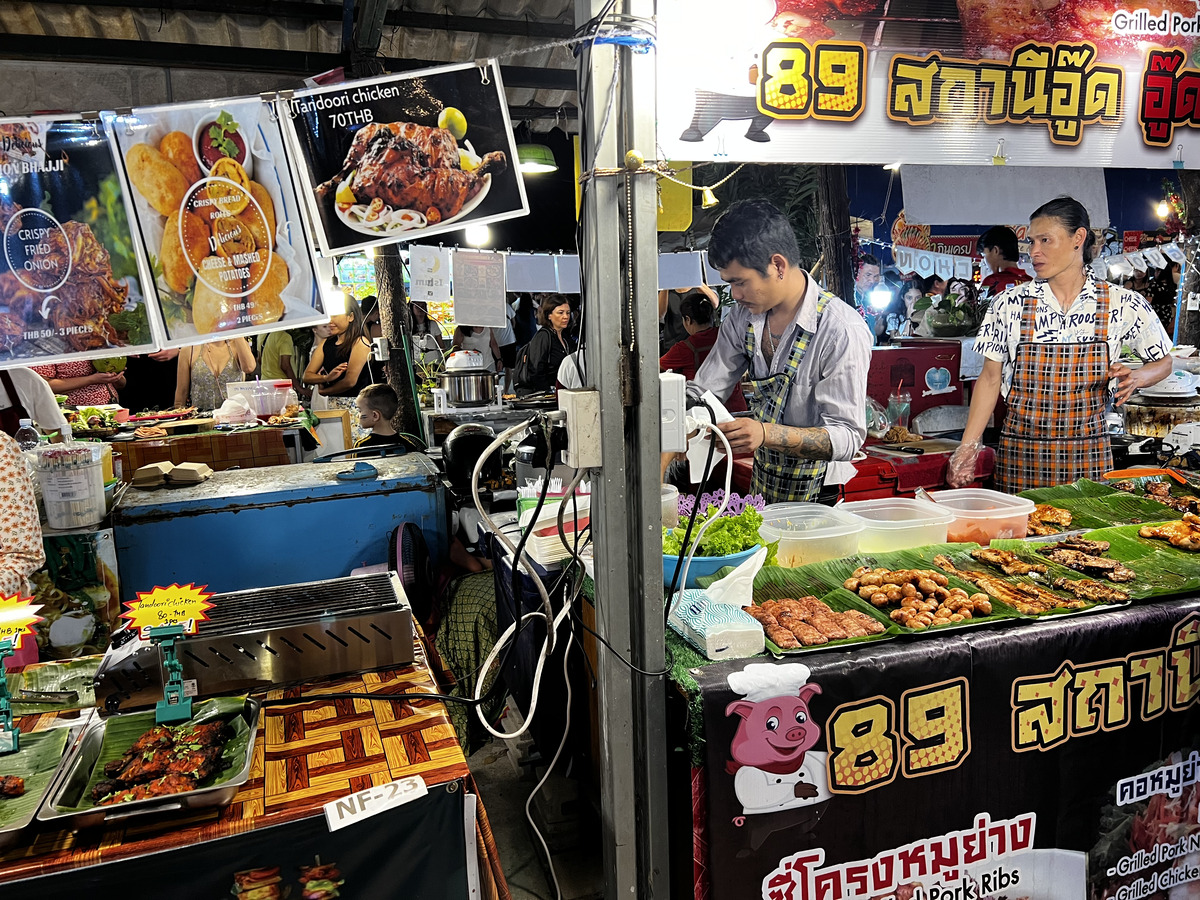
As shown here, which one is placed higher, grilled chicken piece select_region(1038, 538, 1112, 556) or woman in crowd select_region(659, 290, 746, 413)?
woman in crowd select_region(659, 290, 746, 413)

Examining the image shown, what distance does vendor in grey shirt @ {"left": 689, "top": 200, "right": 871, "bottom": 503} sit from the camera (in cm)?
345

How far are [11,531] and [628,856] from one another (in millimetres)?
2403

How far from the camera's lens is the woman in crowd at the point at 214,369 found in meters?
7.49

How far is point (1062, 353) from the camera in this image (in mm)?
3760

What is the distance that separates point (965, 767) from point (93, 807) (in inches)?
85.6

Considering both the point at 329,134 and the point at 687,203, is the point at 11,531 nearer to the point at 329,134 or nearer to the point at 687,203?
the point at 329,134

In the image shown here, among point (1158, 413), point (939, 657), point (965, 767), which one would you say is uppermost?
point (1158, 413)

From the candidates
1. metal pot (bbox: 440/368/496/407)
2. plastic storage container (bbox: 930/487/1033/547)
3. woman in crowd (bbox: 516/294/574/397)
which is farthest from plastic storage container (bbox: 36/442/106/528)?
woman in crowd (bbox: 516/294/574/397)

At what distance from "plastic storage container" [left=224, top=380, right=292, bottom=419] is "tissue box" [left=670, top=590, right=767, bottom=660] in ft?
17.8

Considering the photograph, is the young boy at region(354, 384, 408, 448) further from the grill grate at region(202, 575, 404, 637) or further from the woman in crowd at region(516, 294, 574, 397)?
the woman in crowd at region(516, 294, 574, 397)

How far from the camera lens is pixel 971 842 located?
90.7 inches

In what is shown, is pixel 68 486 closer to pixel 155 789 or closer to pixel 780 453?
pixel 155 789

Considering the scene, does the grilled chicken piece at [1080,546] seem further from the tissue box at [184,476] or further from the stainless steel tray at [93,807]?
the tissue box at [184,476]

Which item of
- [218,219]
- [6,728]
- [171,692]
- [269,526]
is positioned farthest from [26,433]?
[171,692]
